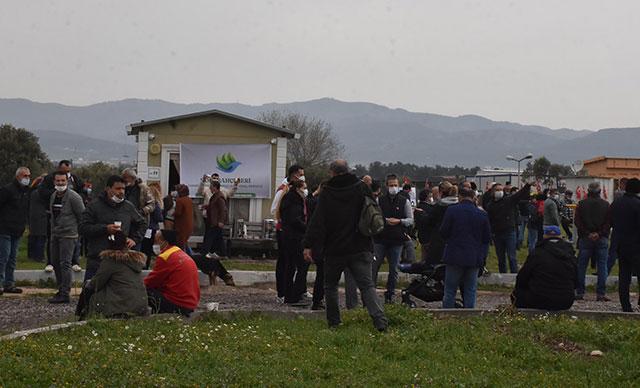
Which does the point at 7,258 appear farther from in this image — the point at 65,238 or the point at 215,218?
the point at 215,218

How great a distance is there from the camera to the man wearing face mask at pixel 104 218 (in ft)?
39.2

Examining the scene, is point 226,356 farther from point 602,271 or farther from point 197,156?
A: point 197,156

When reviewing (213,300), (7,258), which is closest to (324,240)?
(213,300)

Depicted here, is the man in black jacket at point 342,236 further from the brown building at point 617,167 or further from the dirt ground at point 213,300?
the brown building at point 617,167

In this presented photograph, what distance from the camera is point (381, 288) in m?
16.6

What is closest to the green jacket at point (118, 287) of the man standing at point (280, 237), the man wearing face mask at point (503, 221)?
the man standing at point (280, 237)

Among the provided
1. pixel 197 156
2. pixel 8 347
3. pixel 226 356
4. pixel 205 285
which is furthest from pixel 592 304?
pixel 197 156

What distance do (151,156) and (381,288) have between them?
931cm

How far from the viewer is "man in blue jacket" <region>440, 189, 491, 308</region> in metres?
11.6

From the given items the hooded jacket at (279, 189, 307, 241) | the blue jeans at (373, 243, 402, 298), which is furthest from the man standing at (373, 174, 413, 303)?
the hooded jacket at (279, 189, 307, 241)

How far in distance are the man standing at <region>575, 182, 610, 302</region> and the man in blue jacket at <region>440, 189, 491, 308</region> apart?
153 inches

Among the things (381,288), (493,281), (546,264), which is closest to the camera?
(546,264)

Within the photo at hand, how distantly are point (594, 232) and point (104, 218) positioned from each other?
8069 mm

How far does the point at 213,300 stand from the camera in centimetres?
1418
